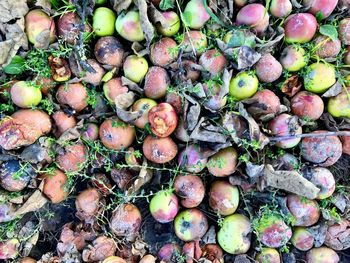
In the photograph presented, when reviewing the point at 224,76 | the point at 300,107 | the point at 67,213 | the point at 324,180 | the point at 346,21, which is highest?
the point at 346,21

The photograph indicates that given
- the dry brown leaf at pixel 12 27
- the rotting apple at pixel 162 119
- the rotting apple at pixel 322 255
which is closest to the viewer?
the rotting apple at pixel 162 119

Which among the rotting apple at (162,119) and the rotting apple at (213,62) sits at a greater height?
the rotting apple at (213,62)

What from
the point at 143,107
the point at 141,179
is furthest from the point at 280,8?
the point at 141,179

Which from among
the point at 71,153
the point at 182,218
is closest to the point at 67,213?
the point at 71,153

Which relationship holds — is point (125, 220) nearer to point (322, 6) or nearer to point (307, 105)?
point (307, 105)

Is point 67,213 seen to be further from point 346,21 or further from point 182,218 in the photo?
point 346,21

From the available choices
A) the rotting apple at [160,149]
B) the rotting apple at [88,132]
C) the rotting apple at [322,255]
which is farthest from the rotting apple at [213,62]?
the rotting apple at [322,255]

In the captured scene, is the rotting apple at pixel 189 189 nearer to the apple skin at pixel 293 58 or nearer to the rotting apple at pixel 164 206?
the rotting apple at pixel 164 206
